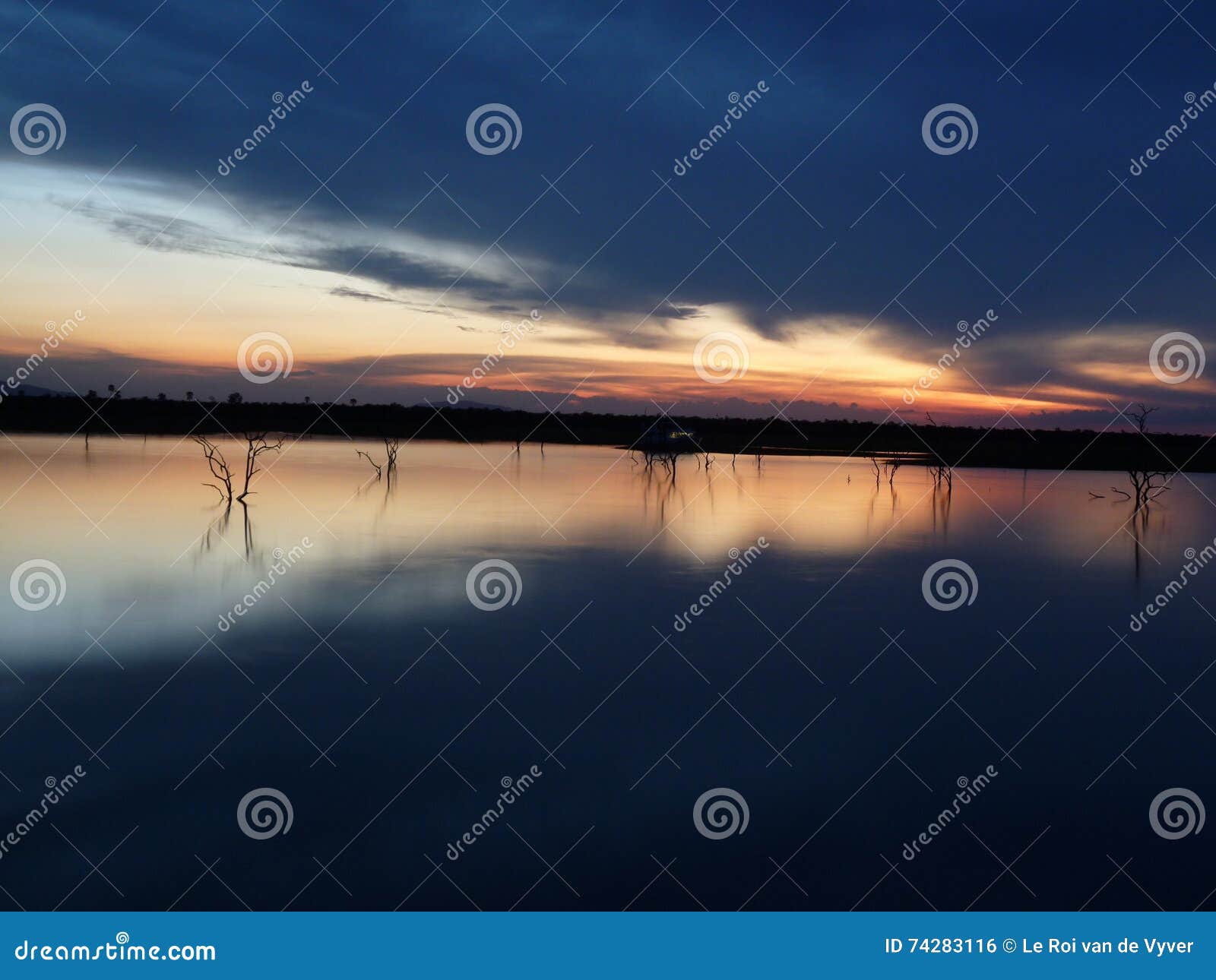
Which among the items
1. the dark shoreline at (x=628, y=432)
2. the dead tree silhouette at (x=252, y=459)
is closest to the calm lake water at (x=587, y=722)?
the dead tree silhouette at (x=252, y=459)

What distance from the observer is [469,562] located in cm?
1592

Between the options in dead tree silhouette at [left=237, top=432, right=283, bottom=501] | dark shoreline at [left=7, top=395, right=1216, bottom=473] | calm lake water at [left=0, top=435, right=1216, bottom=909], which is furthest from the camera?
dark shoreline at [left=7, top=395, right=1216, bottom=473]

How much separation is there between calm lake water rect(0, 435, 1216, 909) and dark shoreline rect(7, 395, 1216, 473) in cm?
3261

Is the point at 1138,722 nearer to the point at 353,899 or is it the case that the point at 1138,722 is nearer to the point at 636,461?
the point at 353,899

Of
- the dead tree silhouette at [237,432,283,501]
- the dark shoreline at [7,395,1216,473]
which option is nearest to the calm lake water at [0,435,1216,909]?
the dead tree silhouette at [237,432,283,501]

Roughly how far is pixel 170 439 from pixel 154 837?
56466 mm

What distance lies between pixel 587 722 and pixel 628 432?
82.7 m

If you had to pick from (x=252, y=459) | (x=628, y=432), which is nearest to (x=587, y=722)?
(x=252, y=459)

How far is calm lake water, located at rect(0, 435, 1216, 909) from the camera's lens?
562 cm

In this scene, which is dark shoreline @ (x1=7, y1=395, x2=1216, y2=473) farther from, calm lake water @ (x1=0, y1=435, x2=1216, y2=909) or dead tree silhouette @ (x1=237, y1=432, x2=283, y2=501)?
calm lake water @ (x1=0, y1=435, x2=1216, y2=909)

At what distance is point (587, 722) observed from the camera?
8.23m

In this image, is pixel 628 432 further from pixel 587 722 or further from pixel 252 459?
pixel 587 722

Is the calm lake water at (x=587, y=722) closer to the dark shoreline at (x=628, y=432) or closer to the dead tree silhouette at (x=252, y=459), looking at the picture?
the dead tree silhouette at (x=252, y=459)

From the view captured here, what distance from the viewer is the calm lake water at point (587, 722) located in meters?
5.62
